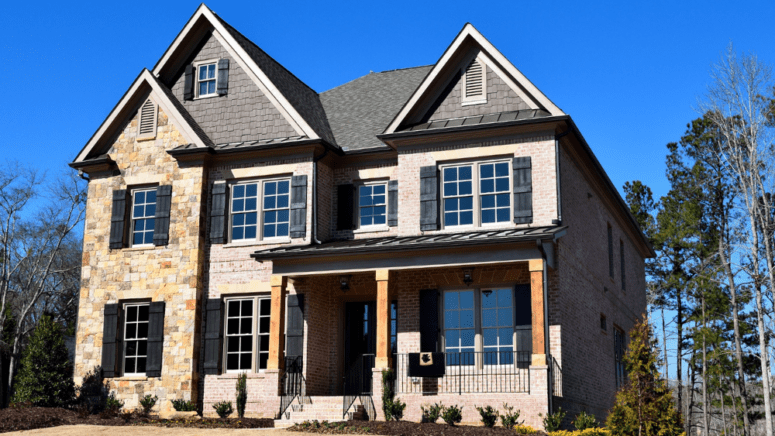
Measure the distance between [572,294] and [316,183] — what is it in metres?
7.26

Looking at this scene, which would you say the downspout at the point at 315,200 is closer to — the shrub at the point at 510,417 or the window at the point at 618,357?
the shrub at the point at 510,417

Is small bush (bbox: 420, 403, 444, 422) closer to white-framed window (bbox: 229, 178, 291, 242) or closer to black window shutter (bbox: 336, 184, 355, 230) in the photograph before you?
black window shutter (bbox: 336, 184, 355, 230)

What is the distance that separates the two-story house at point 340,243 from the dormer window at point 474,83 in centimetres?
4

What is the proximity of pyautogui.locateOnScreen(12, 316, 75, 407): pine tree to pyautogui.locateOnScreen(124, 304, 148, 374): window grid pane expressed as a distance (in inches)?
64.1

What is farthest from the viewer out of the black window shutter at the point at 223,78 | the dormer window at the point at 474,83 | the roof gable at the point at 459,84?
the black window shutter at the point at 223,78

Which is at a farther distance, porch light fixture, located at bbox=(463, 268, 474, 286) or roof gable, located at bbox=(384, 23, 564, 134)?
roof gable, located at bbox=(384, 23, 564, 134)

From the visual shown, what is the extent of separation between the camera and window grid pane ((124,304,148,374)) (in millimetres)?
21062

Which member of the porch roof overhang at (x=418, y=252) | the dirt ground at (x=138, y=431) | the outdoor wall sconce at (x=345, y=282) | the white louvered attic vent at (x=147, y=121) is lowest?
the dirt ground at (x=138, y=431)

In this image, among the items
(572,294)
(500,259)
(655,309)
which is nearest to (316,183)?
(500,259)

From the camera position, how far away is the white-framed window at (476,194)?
1922cm

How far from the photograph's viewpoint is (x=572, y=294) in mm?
19250

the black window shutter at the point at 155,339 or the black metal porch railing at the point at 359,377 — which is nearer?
the black metal porch railing at the point at 359,377

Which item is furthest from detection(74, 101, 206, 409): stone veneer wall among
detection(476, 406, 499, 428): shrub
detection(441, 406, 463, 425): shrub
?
detection(476, 406, 499, 428): shrub

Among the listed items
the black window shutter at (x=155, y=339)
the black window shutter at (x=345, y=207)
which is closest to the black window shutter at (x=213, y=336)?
the black window shutter at (x=155, y=339)
